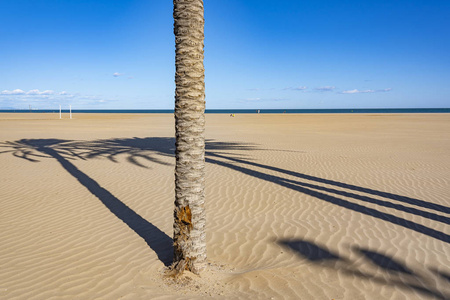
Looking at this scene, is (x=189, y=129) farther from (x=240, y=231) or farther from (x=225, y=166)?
(x=225, y=166)

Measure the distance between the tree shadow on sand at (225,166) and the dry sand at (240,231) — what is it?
0.14ft

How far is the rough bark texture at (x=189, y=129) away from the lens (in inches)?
165

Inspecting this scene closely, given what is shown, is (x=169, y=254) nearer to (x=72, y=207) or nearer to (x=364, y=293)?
(x=364, y=293)

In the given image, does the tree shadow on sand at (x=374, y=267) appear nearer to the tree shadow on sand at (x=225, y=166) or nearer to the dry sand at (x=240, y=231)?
the dry sand at (x=240, y=231)

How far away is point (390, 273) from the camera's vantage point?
441 centimetres

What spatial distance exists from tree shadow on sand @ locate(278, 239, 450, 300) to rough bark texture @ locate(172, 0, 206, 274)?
1.72 meters

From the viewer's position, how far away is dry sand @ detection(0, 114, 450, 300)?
4.12m

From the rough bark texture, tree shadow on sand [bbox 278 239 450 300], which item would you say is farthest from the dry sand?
the rough bark texture

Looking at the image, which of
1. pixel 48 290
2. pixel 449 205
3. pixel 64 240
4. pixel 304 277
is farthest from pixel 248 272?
pixel 449 205

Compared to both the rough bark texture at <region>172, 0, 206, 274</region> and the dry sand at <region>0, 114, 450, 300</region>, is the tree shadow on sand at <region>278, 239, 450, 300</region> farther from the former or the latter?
the rough bark texture at <region>172, 0, 206, 274</region>

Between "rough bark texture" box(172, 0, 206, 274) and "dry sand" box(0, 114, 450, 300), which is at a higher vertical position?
"rough bark texture" box(172, 0, 206, 274)

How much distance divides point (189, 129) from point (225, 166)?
7706 mm

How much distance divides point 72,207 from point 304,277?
17.1 ft

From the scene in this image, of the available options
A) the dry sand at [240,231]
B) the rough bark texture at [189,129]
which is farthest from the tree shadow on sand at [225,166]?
the rough bark texture at [189,129]
